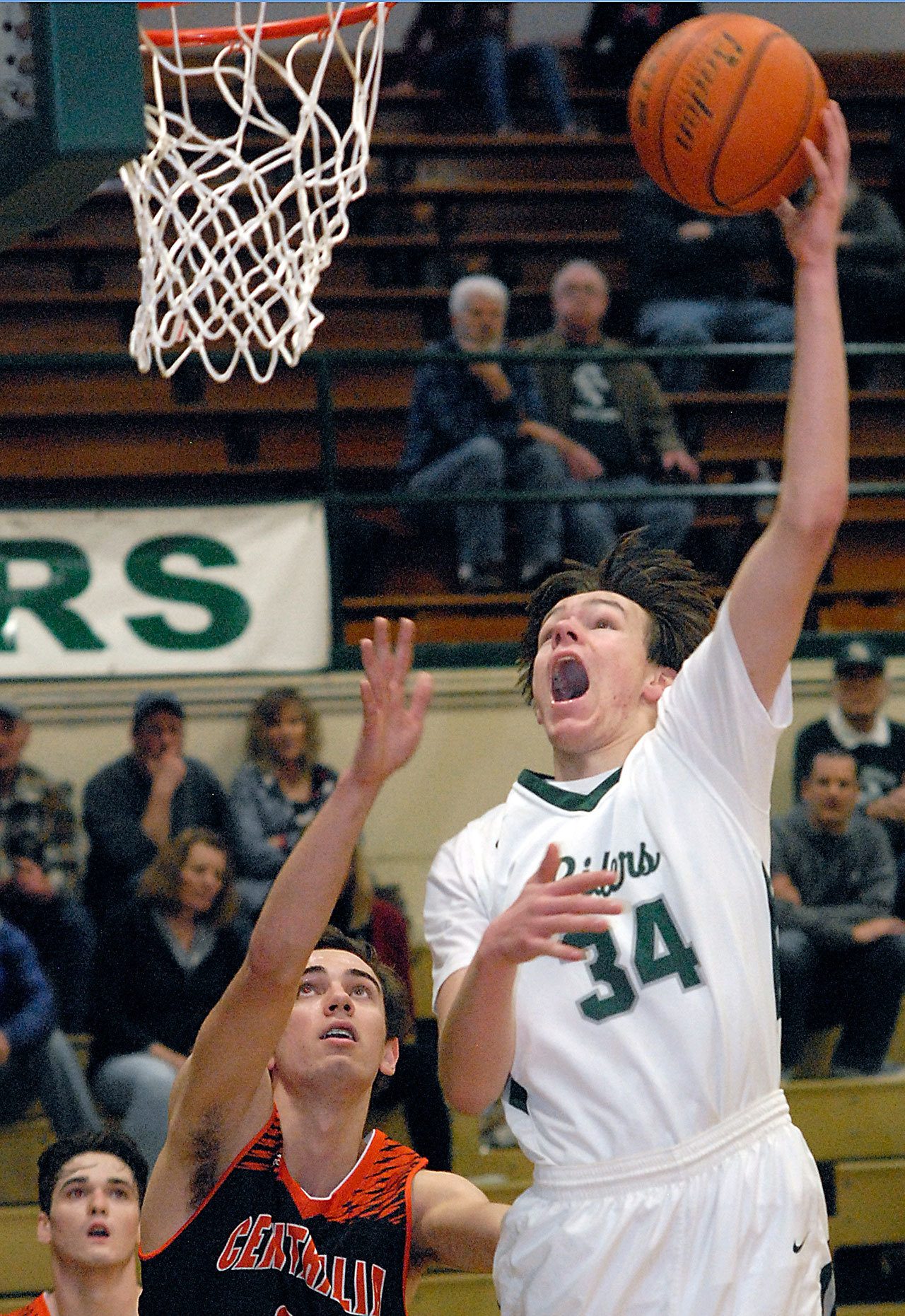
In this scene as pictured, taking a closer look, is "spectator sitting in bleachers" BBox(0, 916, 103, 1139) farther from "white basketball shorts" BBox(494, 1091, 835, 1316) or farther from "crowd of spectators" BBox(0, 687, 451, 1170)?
"white basketball shorts" BBox(494, 1091, 835, 1316)

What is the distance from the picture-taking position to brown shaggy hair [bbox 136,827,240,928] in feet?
17.6

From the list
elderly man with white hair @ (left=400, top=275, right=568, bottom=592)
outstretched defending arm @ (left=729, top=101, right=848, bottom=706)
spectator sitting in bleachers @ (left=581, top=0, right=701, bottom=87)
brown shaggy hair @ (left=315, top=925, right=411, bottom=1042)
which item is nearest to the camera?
outstretched defending arm @ (left=729, top=101, right=848, bottom=706)

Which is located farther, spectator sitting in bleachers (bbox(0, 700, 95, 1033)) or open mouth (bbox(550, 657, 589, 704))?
spectator sitting in bleachers (bbox(0, 700, 95, 1033))

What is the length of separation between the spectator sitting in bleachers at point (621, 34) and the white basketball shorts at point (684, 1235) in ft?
24.4

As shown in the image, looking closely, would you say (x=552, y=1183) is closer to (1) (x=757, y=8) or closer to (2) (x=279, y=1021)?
(2) (x=279, y=1021)

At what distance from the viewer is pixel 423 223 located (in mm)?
9273

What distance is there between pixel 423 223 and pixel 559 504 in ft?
10.2

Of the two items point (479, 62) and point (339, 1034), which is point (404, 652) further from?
point (479, 62)

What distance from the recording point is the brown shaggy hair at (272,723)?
232 inches

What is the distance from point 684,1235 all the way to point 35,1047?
3.12 meters

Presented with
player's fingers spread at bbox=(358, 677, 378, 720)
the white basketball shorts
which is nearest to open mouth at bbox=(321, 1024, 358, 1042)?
the white basketball shorts

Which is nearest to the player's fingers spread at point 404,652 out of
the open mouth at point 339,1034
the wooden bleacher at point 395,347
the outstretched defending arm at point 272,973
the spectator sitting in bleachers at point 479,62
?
the outstretched defending arm at point 272,973

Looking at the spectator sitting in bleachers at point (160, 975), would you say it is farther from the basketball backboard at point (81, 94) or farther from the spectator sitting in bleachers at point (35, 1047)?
the basketball backboard at point (81, 94)

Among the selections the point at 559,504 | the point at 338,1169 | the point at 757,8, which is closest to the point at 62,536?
the point at 559,504
